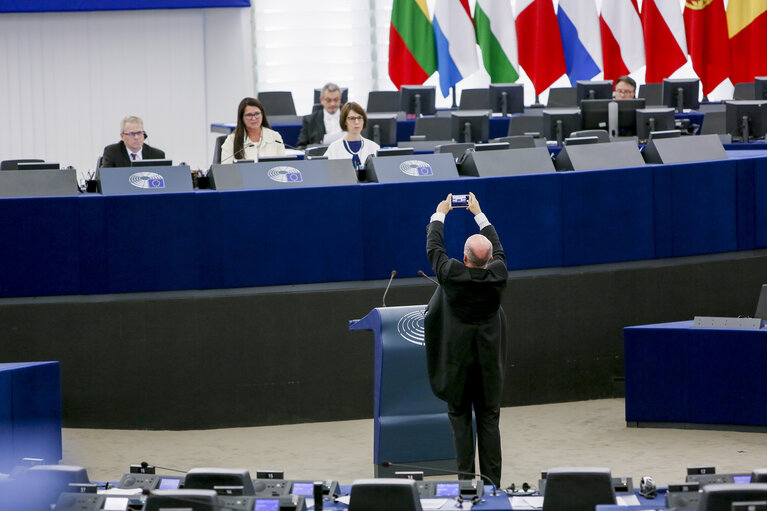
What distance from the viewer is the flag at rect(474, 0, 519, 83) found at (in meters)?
17.6

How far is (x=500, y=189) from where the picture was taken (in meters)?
9.24

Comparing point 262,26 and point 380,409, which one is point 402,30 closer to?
point 262,26

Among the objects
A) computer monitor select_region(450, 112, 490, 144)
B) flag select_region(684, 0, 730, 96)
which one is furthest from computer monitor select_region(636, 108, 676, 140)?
flag select_region(684, 0, 730, 96)

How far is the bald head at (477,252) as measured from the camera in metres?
6.87

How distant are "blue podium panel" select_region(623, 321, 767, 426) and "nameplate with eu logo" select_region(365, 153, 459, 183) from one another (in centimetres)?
176

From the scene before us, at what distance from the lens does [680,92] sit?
15.4 meters

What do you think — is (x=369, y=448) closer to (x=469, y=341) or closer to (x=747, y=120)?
(x=469, y=341)

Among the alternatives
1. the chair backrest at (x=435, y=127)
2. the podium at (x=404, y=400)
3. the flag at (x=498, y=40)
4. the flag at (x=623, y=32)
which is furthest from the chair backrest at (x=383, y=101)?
the podium at (x=404, y=400)

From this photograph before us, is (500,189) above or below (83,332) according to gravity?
above

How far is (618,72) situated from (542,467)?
10.7 meters

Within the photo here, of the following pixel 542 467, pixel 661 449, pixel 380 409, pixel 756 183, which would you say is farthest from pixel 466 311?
pixel 756 183

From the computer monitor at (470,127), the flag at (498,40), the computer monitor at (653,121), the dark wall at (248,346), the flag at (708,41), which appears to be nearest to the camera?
the dark wall at (248,346)

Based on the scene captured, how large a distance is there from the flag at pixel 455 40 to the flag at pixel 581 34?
1279 mm

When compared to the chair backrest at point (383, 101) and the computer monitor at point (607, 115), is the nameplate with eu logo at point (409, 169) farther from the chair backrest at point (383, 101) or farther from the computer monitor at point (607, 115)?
the chair backrest at point (383, 101)
